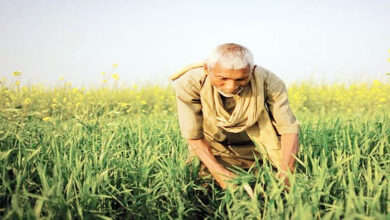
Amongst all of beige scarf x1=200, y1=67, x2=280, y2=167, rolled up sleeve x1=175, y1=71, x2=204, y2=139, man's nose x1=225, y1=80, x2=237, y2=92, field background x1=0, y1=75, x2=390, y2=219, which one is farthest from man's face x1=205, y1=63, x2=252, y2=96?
field background x1=0, y1=75, x2=390, y2=219

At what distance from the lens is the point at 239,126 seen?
8.31ft

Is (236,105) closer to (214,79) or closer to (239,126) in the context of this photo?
(239,126)

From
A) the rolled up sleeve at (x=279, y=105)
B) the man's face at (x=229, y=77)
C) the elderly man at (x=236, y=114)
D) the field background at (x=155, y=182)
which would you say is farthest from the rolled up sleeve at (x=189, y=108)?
the rolled up sleeve at (x=279, y=105)

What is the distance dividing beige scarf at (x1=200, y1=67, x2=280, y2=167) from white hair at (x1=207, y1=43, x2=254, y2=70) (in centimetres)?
29

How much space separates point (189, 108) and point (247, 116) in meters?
0.42

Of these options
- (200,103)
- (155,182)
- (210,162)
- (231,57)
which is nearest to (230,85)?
(231,57)

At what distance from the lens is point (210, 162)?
2.47 meters

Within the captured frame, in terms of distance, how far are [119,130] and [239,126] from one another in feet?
4.51

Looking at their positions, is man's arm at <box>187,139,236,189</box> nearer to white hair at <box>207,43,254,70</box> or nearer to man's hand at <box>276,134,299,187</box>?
man's hand at <box>276,134,299,187</box>

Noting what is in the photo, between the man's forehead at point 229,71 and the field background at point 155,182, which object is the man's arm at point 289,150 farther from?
the man's forehead at point 229,71

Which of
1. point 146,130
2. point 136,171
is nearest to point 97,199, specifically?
point 136,171

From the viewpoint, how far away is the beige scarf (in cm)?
238

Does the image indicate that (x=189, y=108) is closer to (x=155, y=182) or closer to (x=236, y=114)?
(x=236, y=114)

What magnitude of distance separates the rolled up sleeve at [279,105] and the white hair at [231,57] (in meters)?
0.40
